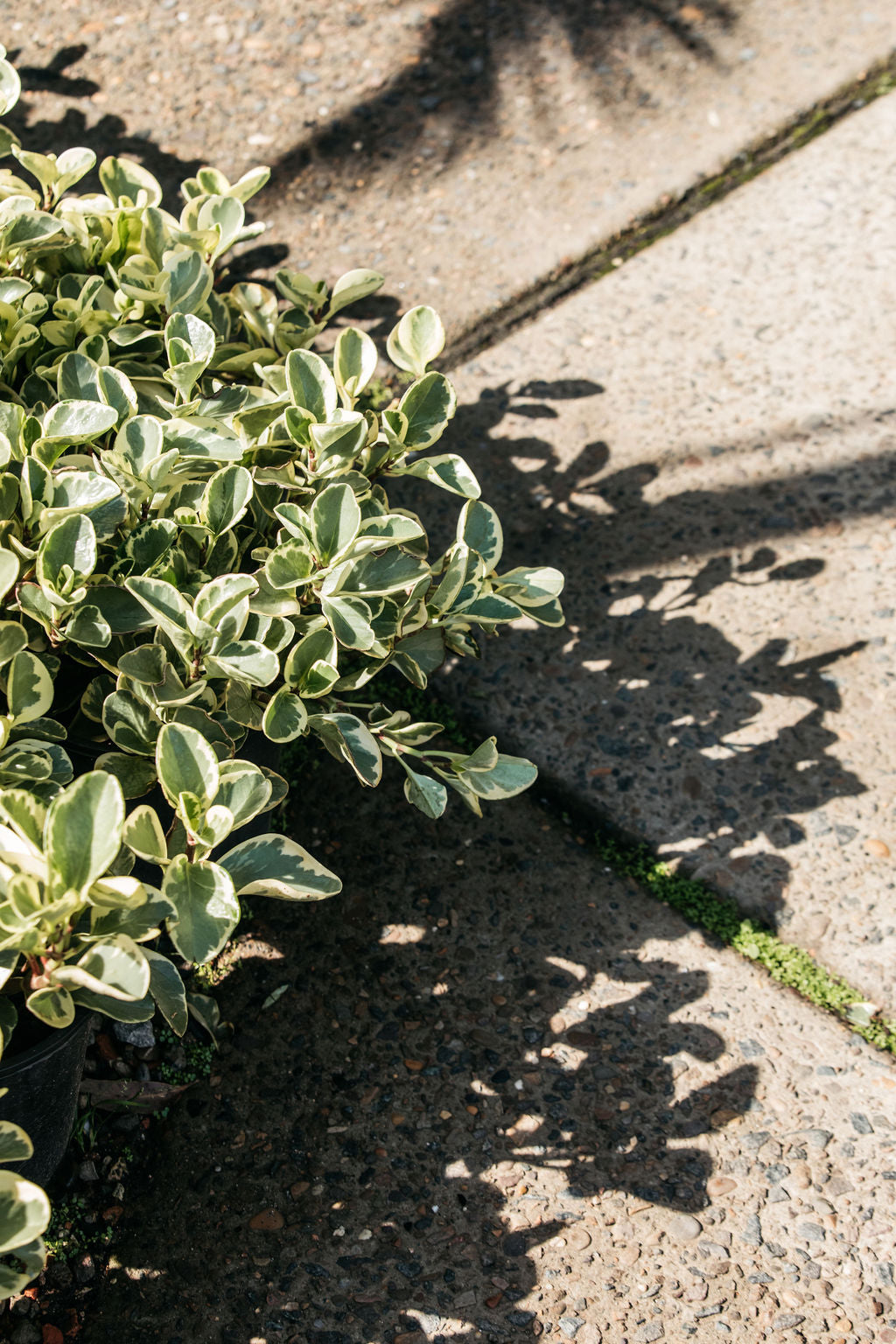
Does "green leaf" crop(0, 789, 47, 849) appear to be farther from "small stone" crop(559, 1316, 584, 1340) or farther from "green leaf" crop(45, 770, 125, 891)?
"small stone" crop(559, 1316, 584, 1340)

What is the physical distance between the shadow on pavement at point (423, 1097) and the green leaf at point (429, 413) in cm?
73

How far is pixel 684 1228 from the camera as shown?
5.44ft

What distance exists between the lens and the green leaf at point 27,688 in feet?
4.61

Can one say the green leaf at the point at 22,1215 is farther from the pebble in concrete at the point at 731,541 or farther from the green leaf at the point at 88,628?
Answer: the pebble in concrete at the point at 731,541

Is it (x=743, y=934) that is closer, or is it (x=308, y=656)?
(x=308, y=656)

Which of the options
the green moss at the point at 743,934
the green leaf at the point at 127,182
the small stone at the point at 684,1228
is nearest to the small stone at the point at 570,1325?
the small stone at the point at 684,1228

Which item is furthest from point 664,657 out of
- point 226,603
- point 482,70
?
point 482,70

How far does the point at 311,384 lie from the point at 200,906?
0.79 meters

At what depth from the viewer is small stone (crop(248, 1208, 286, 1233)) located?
1.64 metres

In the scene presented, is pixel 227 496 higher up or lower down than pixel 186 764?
higher up

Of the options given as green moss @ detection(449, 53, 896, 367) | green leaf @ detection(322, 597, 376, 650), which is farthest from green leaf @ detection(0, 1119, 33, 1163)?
green moss @ detection(449, 53, 896, 367)

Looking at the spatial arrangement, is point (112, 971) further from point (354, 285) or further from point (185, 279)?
point (354, 285)

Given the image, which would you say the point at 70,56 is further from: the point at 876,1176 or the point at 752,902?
the point at 876,1176

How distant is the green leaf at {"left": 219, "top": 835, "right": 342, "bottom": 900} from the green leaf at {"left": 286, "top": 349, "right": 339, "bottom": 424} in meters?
0.65
